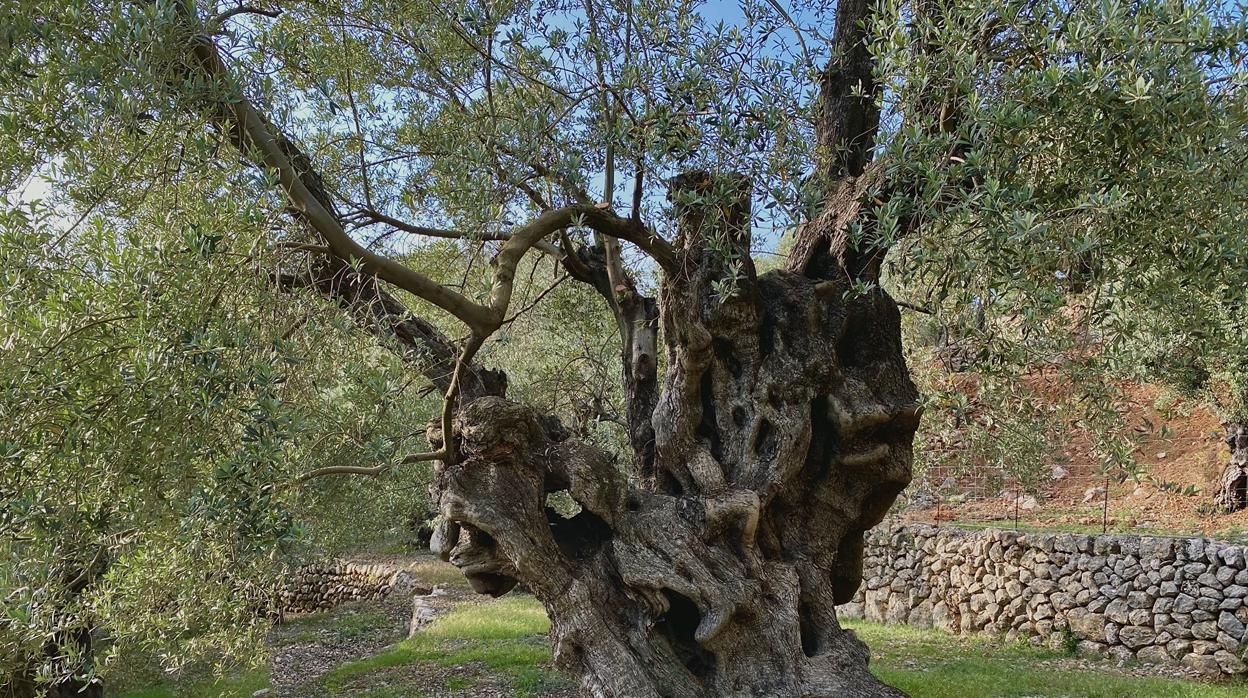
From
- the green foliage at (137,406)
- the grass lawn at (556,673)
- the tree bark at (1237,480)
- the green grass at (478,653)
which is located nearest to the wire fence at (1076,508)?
the tree bark at (1237,480)

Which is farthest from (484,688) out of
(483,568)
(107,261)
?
(107,261)

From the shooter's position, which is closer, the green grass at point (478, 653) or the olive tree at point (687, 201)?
the olive tree at point (687, 201)

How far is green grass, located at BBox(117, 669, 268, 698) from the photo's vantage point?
11250mm

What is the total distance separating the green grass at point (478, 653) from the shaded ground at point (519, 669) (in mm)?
27

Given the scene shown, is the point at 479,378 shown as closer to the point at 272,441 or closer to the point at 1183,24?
the point at 272,441

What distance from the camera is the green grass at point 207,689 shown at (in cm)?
1125

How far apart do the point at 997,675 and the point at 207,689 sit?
11.5m

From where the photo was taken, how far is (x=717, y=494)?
20.4 ft

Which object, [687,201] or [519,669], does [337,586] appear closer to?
[519,669]

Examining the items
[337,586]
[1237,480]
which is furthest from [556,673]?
[337,586]

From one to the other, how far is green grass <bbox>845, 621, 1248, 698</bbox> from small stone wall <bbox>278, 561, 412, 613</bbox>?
1665cm

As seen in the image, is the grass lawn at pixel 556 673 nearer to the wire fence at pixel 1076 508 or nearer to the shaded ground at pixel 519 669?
the shaded ground at pixel 519 669

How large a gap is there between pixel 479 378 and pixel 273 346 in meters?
3.07

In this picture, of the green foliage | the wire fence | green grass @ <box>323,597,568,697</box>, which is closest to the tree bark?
the wire fence
